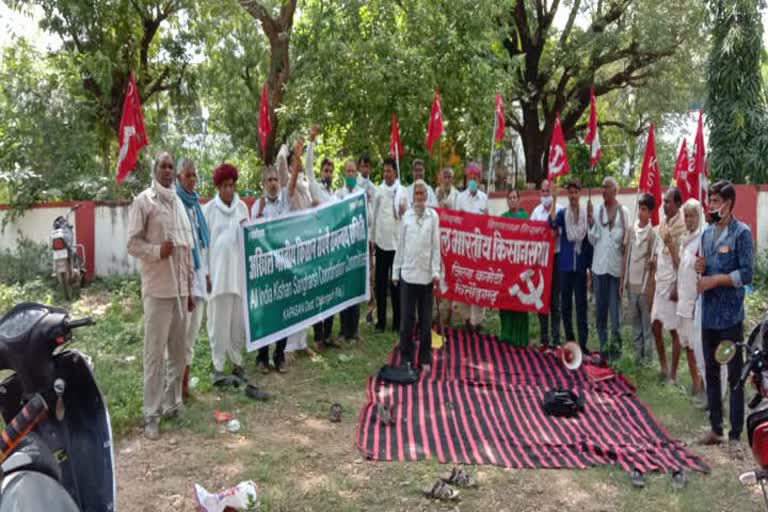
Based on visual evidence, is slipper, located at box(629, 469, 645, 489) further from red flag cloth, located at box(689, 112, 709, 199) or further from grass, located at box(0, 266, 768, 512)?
red flag cloth, located at box(689, 112, 709, 199)

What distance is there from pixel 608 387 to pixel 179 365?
4.17m

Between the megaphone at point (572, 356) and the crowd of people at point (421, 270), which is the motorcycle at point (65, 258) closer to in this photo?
the crowd of people at point (421, 270)

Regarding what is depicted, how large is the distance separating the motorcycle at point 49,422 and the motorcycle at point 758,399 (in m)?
3.03

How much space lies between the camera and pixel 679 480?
15.9 ft

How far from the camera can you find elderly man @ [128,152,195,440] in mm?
5328

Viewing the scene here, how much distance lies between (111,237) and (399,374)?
792 cm

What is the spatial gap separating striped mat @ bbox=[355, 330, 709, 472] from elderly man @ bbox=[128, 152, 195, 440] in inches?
65.2

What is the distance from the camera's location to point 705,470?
16.6 feet

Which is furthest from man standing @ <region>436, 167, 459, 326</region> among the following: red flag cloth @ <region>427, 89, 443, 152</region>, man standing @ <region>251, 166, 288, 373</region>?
man standing @ <region>251, 166, 288, 373</region>

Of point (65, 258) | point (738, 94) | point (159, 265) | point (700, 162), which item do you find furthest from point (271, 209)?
point (738, 94)

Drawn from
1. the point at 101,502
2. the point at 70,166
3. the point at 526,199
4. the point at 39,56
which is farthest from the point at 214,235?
the point at 39,56

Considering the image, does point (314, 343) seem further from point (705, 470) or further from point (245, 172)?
point (245, 172)

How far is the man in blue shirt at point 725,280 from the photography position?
17.2 feet

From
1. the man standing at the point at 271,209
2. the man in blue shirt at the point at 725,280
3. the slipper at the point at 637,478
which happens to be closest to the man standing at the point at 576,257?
the man in blue shirt at the point at 725,280
